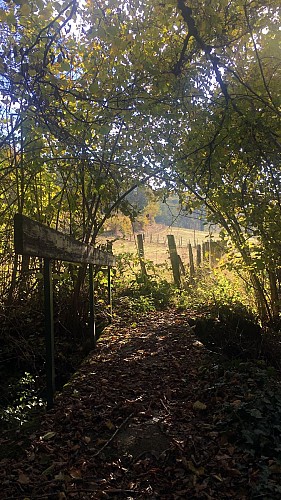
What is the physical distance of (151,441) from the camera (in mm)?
2605

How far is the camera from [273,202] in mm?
5258

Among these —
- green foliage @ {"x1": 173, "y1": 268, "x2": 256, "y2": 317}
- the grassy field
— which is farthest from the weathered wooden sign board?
the grassy field

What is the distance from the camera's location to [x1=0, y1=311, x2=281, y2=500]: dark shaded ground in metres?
2.13

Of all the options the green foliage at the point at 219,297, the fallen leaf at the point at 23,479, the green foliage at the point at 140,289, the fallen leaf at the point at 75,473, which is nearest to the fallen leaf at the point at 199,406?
the fallen leaf at the point at 75,473

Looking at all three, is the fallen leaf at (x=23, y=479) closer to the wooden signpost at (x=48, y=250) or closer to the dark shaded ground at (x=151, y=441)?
the dark shaded ground at (x=151, y=441)

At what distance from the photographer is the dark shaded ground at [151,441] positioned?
213 cm

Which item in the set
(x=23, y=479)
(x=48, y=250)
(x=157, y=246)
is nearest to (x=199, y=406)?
(x=23, y=479)

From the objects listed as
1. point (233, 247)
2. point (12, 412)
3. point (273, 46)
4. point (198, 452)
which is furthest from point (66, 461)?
point (273, 46)

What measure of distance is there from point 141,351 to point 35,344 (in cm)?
148

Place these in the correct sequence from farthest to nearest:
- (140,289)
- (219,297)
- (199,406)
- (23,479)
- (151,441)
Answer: (140,289), (219,297), (199,406), (151,441), (23,479)

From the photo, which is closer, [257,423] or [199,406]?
[257,423]

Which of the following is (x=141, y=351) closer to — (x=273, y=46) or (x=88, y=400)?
(x=88, y=400)

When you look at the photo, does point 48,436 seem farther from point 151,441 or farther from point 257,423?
point 257,423

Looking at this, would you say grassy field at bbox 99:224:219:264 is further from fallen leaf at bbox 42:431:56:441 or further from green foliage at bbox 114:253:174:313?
fallen leaf at bbox 42:431:56:441
